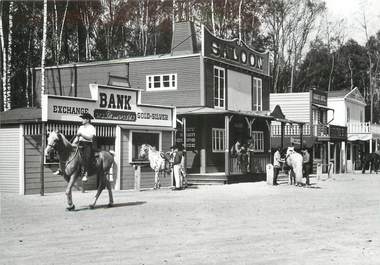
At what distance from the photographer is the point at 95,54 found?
4769 centimetres

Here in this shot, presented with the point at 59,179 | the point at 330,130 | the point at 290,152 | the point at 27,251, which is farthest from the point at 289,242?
the point at 330,130

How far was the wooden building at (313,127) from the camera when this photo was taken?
138ft

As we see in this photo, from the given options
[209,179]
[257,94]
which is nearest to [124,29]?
[257,94]

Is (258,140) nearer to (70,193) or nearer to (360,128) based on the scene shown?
(360,128)

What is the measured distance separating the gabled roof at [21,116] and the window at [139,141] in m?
4.00

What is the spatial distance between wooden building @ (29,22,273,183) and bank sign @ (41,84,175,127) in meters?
3.16

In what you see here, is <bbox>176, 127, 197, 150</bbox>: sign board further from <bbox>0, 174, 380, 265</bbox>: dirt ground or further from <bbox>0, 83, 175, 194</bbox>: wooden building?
<bbox>0, 174, 380, 265</bbox>: dirt ground

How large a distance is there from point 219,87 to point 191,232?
21.2m

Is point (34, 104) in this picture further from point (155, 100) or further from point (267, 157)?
point (267, 157)

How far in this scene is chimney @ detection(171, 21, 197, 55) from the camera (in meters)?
31.6

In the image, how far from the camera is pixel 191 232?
10844 millimetres

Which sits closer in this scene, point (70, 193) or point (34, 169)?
point (70, 193)

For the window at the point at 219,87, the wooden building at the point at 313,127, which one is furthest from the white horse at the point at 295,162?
the wooden building at the point at 313,127

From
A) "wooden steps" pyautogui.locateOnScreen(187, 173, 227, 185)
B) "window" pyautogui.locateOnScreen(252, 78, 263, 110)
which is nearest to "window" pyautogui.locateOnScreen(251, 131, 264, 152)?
"window" pyautogui.locateOnScreen(252, 78, 263, 110)
